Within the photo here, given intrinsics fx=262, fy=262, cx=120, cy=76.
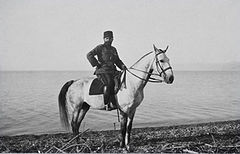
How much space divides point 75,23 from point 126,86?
0.82 m

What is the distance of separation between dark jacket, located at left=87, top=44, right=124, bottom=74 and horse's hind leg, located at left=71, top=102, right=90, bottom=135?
354 millimetres

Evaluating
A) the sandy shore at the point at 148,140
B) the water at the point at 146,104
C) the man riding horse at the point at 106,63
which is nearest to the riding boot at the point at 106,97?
the man riding horse at the point at 106,63

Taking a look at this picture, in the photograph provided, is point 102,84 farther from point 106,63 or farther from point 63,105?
point 63,105

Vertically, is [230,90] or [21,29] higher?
[21,29]

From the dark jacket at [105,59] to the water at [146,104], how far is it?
162mm

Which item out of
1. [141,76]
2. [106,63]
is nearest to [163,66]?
[141,76]

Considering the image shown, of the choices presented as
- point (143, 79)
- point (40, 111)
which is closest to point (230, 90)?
point (143, 79)

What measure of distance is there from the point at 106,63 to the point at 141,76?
338 millimetres

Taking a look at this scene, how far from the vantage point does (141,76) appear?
2.31 m

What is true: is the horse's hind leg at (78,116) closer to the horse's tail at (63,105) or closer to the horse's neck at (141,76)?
the horse's tail at (63,105)

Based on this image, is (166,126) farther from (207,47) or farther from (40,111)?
(40,111)

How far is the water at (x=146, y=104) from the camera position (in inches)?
97.3

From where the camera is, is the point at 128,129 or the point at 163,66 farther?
the point at 128,129

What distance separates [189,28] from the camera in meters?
2.51
